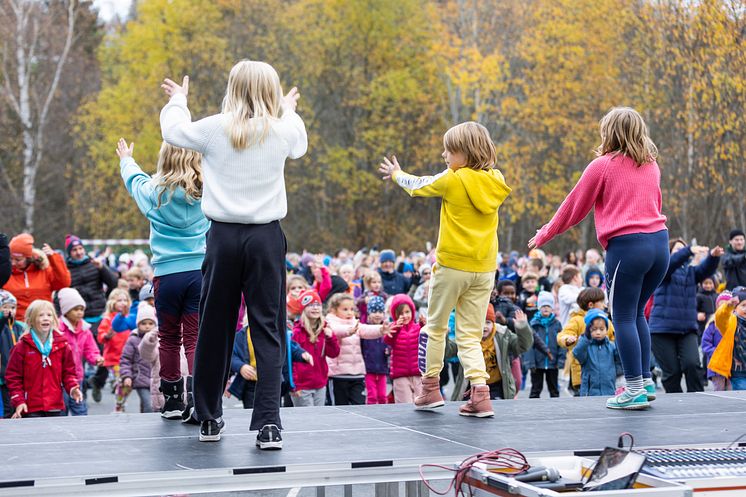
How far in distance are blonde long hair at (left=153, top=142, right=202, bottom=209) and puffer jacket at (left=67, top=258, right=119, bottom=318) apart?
876 cm

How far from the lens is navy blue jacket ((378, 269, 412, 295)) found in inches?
739

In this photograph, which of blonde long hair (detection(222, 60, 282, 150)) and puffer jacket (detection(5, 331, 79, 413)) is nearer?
blonde long hair (detection(222, 60, 282, 150))

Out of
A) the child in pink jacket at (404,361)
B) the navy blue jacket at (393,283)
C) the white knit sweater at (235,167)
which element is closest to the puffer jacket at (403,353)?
the child in pink jacket at (404,361)

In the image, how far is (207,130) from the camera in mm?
5840

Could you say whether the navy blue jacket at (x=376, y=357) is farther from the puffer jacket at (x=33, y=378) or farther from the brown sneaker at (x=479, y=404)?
the brown sneaker at (x=479, y=404)

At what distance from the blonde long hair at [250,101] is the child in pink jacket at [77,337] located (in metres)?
5.06

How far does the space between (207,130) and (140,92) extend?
143ft

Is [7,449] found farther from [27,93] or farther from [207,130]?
[27,93]

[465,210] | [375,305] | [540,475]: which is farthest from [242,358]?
[540,475]

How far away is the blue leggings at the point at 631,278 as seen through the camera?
7289mm

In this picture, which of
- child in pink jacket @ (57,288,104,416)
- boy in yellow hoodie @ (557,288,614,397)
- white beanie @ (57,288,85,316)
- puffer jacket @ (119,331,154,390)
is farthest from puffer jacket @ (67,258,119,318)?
boy in yellow hoodie @ (557,288,614,397)

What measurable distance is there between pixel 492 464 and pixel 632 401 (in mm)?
2678

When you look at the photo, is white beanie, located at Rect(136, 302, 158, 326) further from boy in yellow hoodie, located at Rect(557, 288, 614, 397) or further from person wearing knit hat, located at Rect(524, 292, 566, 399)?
person wearing knit hat, located at Rect(524, 292, 566, 399)

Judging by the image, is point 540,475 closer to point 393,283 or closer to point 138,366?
point 138,366
